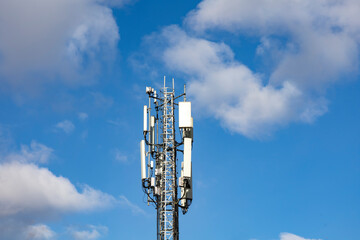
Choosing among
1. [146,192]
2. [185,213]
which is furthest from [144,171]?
[185,213]

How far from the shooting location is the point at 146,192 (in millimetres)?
100875

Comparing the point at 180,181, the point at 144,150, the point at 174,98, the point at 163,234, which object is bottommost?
the point at 163,234

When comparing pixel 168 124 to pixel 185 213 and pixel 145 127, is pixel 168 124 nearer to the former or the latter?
pixel 145 127

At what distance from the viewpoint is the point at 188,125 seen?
318ft

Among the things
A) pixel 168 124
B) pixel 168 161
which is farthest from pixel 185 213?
pixel 168 124

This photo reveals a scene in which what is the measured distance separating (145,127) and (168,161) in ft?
25.9

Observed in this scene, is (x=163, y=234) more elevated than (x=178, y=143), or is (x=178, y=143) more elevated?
(x=178, y=143)

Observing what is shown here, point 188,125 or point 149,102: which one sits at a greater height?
point 149,102

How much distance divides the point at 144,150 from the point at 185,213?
48.0 feet

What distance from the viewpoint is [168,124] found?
10250 centimetres

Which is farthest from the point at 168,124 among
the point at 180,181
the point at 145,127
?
the point at 180,181

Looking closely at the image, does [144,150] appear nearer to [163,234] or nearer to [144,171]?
[144,171]

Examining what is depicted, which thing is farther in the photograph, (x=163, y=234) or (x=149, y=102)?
(x=149, y=102)

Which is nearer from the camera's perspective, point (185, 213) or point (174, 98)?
point (185, 213)
